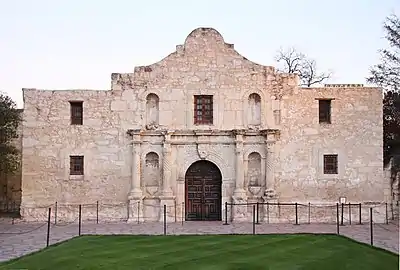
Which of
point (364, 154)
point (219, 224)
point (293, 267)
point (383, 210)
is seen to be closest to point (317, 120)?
point (364, 154)

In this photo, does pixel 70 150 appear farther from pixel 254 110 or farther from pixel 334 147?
pixel 334 147

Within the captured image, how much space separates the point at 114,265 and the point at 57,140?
1248 cm

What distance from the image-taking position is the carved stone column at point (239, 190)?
23.2 m

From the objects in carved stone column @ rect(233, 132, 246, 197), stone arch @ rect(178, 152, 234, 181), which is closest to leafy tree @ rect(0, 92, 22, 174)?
stone arch @ rect(178, 152, 234, 181)

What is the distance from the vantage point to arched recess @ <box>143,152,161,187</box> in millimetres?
24062

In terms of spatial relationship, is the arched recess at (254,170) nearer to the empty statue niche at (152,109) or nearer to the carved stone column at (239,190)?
the carved stone column at (239,190)

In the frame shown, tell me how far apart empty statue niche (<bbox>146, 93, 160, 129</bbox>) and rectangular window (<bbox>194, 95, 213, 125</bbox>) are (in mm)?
Answer: 1660

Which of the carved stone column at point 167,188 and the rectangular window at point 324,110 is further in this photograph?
the rectangular window at point 324,110

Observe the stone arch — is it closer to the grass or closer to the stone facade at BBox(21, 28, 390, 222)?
the stone facade at BBox(21, 28, 390, 222)

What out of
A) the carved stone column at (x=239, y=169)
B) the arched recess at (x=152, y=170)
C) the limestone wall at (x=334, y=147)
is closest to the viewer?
the carved stone column at (x=239, y=169)

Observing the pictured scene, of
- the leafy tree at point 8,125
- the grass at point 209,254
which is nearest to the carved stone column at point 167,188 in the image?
the grass at point 209,254

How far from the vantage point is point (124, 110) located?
79.2 feet

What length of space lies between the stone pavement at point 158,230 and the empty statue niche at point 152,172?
201 centimetres

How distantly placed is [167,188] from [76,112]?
5155 mm
